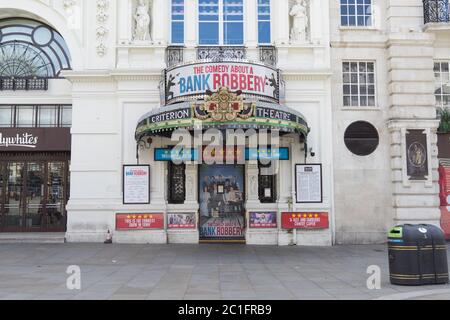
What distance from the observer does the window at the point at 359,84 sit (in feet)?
55.5

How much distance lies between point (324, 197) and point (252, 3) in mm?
7112

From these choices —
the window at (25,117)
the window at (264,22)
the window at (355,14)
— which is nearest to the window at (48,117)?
the window at (25,117)

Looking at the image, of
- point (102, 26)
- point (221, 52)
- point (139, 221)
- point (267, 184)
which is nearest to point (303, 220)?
point (267, 184)

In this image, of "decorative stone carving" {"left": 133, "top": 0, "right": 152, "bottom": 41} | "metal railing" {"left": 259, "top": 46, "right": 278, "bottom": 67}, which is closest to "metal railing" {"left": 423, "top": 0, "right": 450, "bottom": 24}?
"metal railing" {"left": 259, "top": 46, "right": 278, "bottom": 67}

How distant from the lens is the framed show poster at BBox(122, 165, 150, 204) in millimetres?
15883

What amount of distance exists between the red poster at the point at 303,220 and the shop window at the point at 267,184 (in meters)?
0.86

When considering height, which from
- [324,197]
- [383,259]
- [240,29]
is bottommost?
[383,259]

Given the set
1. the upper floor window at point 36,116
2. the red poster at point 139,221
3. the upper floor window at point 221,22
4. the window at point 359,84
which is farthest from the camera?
the upper floor window at point 36,116

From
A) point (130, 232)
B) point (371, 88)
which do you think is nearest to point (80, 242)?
point (130, 232)

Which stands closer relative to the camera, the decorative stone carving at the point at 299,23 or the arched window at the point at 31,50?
the decorative stone carving at the point at 299,23

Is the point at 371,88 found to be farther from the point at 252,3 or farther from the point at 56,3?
the point at 56,3

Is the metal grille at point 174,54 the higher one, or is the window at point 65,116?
the metal grille at point 174,54

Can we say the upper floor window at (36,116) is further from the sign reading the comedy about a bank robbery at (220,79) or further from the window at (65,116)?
the sign reading the comedy about a bank robbery at (220,79)

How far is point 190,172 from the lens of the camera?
1627 cm
